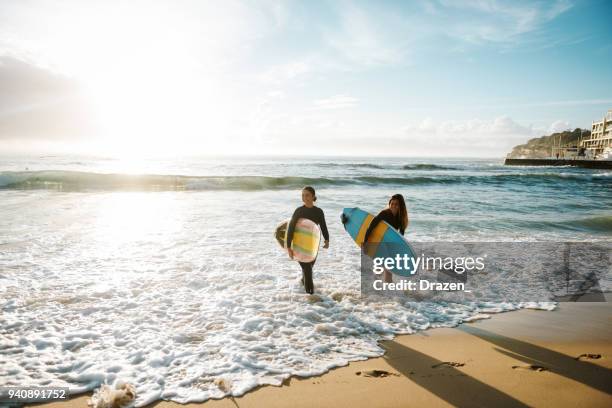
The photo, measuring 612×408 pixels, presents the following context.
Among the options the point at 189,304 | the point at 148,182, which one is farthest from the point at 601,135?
the point at 189,304

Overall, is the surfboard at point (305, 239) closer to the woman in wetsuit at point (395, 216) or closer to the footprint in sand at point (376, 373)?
the woman in wetsuit at point (395, 216)

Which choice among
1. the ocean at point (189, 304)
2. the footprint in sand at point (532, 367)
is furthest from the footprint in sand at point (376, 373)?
the footprint in sand at point (532, 367)

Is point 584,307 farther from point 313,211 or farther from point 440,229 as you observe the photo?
point 440,229

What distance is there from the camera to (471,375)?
146 inches

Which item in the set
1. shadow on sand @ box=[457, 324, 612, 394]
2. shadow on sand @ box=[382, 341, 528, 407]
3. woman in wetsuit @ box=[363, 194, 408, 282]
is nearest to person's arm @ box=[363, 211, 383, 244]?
woman in wetsuit @ box=[363, 194, 408, 282]

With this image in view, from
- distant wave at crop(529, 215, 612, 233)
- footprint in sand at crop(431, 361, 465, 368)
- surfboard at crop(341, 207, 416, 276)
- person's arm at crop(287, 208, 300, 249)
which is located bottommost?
footprint in sand at crop(431, 361, 465, 368)

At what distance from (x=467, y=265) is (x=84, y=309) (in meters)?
7.84

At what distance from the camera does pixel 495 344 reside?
446 centimetres

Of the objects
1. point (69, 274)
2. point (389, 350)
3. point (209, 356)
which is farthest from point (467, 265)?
point (69, 274)

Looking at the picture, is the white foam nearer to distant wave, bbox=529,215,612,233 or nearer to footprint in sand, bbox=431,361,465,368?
footprint in sand, bbox=431,361,465,368

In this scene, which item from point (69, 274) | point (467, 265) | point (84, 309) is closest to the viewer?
point (84, 309)

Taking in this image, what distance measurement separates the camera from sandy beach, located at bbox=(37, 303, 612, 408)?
10.8 ft

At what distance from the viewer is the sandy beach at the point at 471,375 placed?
3.30 meters

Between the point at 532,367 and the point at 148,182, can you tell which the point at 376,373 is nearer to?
the point at 532,367
